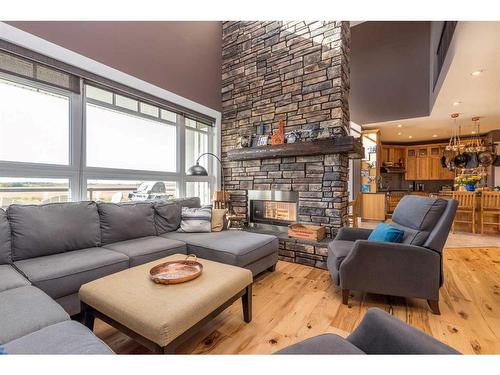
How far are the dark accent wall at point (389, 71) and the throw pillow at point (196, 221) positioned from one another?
4.73 metres

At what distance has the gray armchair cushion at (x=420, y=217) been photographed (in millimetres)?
1977

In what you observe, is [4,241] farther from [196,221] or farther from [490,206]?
[490,206]

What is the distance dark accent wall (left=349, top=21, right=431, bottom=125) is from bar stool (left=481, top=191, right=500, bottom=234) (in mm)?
2002

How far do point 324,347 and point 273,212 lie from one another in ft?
9.42

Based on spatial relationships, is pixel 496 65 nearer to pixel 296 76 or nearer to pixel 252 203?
pixel 296 76

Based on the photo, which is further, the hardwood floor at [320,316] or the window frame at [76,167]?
the window frame at [76,167]

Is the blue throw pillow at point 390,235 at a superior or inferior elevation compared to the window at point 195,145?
inferior

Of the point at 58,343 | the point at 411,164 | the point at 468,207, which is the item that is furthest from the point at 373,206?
the point at 58,343

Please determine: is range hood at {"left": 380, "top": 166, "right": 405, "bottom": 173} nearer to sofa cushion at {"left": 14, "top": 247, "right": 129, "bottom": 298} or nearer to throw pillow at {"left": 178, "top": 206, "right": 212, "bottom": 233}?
throw pillow at {"left": 178, "top": 206, "right": 212, "bottom": 233}

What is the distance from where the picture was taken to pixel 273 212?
12.2 feet

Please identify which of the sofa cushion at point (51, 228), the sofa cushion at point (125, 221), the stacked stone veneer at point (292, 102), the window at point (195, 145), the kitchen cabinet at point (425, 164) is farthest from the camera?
the kitchen cabinet at point (425, 164)

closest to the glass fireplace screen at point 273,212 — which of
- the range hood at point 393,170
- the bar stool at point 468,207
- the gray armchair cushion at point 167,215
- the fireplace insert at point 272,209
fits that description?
the fireplace insert at point 272,209

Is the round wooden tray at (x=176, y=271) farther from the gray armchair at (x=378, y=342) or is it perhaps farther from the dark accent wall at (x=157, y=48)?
the dark accent wall at (x=157, y=48)
